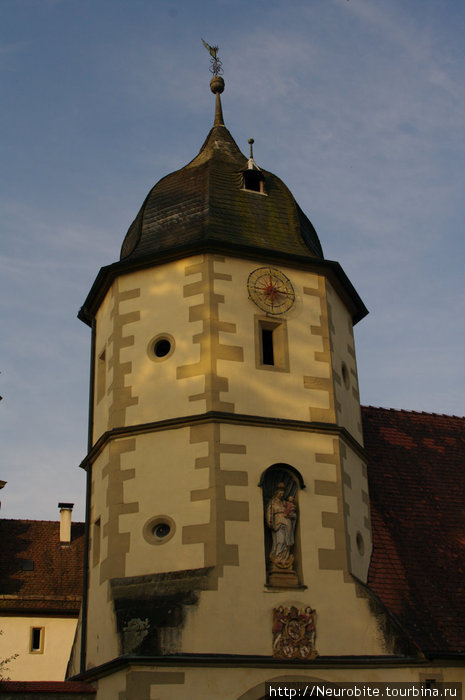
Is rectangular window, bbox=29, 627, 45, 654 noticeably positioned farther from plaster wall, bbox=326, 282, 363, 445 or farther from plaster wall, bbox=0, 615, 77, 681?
plaster wall, bbox=326, 282, 363, 445

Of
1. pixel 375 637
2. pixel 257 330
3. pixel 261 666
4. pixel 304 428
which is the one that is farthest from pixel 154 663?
pixel 257 330

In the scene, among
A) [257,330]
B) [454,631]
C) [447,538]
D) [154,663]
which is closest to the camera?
[154,663]

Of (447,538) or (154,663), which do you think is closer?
(154,663)

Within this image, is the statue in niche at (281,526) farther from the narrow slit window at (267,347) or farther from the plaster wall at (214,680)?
the narrow slit window at (267,347)

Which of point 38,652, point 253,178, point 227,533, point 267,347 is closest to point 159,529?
point 227,533

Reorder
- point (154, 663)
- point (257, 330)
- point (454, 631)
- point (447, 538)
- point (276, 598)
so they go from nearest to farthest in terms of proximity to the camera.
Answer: point (154, 663) → point (276, 598) → point (454, 631) → point (257, 330) → point (447, 538)

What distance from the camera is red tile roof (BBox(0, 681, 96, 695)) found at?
1211 cm

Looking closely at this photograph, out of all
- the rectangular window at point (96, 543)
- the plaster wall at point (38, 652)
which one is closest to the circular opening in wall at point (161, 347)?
the rectangular window at point (96, 543)

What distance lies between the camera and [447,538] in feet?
51.3

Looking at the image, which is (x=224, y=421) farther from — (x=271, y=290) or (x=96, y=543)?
(x=96, y=543)

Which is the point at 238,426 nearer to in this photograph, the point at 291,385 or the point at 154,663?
the point at 291,385

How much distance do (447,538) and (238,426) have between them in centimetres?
481

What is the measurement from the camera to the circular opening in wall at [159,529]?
1295 centimetres

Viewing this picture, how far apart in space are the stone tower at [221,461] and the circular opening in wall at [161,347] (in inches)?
1.0
